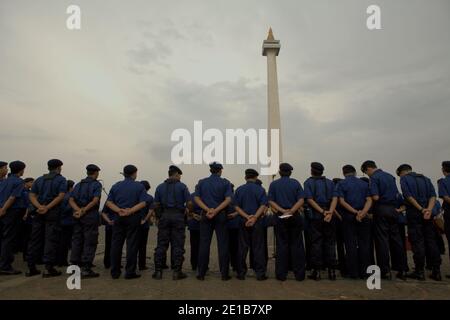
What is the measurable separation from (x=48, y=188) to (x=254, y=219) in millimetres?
4106

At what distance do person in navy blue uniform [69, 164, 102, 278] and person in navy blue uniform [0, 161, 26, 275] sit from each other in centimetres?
118

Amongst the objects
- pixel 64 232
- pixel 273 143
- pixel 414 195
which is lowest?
pixel 64 232

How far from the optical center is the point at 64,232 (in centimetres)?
754

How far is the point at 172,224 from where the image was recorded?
229 inches

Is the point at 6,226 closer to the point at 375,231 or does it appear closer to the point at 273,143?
the point at 375,231

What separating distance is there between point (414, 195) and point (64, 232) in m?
7.90

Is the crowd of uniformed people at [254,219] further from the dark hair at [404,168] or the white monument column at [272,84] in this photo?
the white monument column at [272,84]

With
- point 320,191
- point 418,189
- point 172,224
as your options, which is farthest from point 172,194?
point 418,189

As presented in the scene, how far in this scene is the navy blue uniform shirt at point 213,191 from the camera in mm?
5977

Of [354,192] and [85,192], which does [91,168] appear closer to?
[85,192]

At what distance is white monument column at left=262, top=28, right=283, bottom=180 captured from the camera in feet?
115

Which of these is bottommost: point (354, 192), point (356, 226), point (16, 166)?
point (356, 226)
